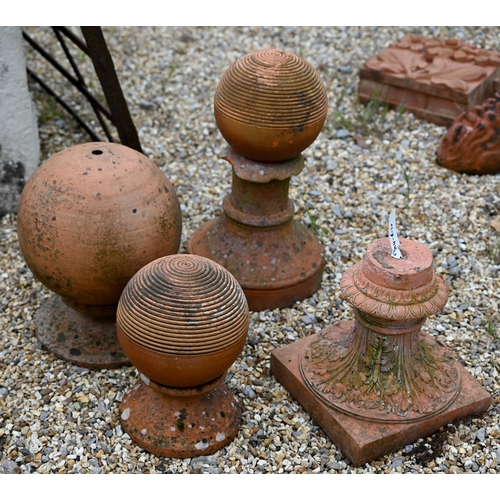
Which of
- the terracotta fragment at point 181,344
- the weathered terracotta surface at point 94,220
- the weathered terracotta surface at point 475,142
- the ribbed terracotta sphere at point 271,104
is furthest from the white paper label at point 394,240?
the weathered terracotta surface at point 475,142

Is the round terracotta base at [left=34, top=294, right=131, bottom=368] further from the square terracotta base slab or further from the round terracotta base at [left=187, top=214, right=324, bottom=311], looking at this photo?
the square terracotta base slab

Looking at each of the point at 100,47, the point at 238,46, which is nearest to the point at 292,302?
the point at 100,47

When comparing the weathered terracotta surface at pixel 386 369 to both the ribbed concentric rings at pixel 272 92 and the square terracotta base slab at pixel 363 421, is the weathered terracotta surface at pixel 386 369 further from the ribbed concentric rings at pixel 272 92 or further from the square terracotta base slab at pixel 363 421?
the ribbed concentric rings at pixel 272 92

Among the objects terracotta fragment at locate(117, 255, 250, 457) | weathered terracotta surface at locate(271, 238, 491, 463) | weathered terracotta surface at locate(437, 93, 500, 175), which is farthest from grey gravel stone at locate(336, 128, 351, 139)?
terracotta fragment at locate(117, 255, 250, 457)

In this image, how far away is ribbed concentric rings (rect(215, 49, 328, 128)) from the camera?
13.7 ft

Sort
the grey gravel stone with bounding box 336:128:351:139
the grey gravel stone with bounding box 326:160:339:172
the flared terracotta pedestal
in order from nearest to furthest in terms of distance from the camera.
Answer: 1. the flared terracotta pedestal
2. the grey gravel stone with bounding box 326:160:339:172
3. the grey gravel stone with bounding box 336:128:351:139

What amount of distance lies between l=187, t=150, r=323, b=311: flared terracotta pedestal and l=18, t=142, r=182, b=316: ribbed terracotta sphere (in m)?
0.67

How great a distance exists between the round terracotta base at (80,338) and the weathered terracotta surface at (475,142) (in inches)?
123

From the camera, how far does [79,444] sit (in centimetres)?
381

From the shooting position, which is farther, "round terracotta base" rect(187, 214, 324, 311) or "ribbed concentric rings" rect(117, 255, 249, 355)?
"round terracotta base" rect(187, 214, 324, 311)

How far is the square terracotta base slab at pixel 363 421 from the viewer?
371cm

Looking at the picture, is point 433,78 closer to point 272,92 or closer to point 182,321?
point 272,92

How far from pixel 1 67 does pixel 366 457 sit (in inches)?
139

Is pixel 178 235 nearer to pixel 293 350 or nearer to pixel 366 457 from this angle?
pixel 293 350
